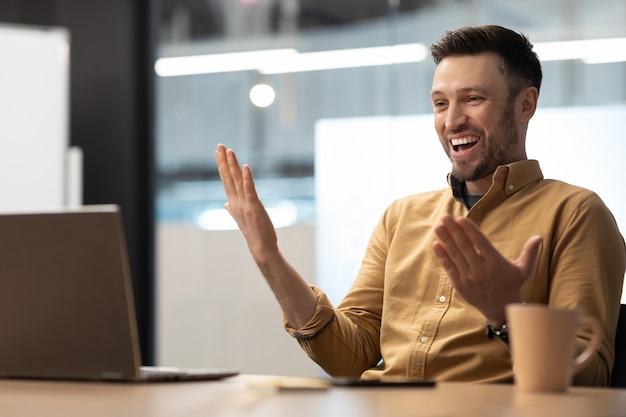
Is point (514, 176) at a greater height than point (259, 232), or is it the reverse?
point (514, 176)

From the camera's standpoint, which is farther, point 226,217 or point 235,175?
point 226,217

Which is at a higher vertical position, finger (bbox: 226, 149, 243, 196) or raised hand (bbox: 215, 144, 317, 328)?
finger (bbox: 226, 149, 243, 196)

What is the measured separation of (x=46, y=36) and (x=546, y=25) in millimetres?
2372

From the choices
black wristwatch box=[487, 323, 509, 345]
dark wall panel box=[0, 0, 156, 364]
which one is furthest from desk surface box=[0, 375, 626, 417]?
dark wall panel box=[0, 0, 156, 364]

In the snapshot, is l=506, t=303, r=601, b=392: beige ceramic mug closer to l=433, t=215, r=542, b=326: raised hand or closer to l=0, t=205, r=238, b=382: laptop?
l=433, t=215, r=542, b=326: raised hand

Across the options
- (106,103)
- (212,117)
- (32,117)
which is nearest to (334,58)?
(212,117)

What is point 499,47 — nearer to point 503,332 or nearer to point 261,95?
point 503,332

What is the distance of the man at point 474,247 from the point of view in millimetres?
1928

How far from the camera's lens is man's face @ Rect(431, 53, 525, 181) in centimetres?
221

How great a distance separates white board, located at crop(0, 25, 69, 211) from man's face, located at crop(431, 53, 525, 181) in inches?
112

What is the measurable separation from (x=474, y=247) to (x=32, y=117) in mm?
3425

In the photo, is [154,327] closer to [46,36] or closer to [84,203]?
[84,203]

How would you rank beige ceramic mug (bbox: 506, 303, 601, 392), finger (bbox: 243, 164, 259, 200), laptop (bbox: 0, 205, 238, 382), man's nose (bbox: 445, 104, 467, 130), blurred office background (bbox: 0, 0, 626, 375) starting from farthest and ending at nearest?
1. blurred office background (bbox: 0, 0, 626, 375)
2. man's nose (bbox: 445, 104, 467, 130)
3. finger (bbox: 243, 164, 259, 200)
4. laptop (bbox: 0, 205, 238, 382)
5. beige ceramic mug (bbox: 506, 303, 601, 392)

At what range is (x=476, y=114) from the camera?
7.25 ft
